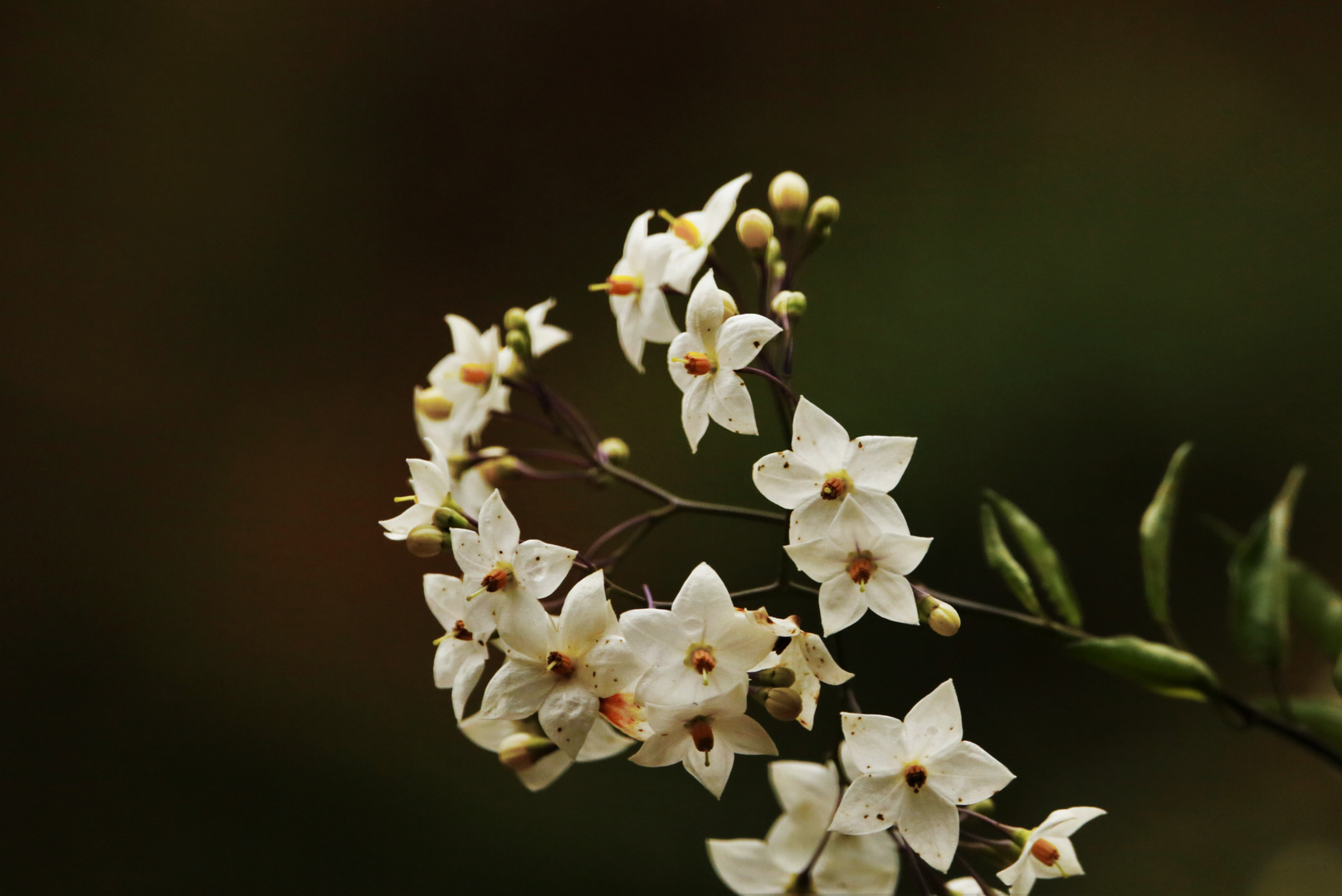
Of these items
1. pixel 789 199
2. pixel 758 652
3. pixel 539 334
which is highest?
pixel 789 199

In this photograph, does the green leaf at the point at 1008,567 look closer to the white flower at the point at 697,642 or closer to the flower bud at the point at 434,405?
the white flower at the point at 697,642

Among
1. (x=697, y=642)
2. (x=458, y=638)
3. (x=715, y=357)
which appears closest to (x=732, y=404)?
(x=715, y=357)

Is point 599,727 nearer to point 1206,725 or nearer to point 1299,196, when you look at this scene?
point 1206,725

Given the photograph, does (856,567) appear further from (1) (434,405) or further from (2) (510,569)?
(1) (434,405)

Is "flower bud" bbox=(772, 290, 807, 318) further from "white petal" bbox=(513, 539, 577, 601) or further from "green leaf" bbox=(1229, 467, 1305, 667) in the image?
"green leaf" bbox=(1229, 467, 1305, 667)

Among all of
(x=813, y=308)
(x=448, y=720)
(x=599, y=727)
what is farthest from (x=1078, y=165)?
(x=448, y=720)

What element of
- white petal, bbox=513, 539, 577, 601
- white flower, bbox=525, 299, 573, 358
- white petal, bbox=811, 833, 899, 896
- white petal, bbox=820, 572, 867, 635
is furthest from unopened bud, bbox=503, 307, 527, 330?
white petal, bbox=811, 833, 899, 896
